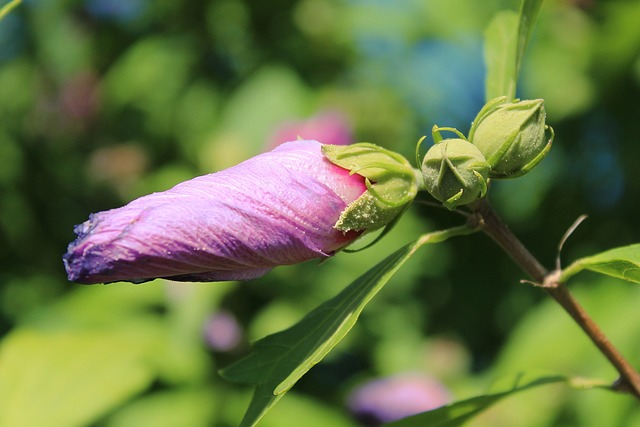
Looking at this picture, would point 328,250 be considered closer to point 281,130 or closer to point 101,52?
point 281,130

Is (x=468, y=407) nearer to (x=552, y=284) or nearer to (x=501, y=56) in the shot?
(x=552, y=284)

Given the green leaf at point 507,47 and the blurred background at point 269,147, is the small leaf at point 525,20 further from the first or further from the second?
the blurred background at point 269,147

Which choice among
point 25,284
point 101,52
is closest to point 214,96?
point 101,52

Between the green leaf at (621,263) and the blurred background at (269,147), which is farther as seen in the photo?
the blurred background at (269,147)

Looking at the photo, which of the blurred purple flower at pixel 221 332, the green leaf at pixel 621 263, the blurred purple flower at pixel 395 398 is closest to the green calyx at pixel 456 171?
the green leaf at pixel 621 263

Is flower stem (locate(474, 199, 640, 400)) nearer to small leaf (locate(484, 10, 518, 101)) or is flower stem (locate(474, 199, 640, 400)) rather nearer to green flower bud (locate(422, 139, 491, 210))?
green flower bud (locate(422, 139, 491, 210))

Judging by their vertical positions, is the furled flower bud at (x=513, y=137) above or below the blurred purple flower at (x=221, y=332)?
above
